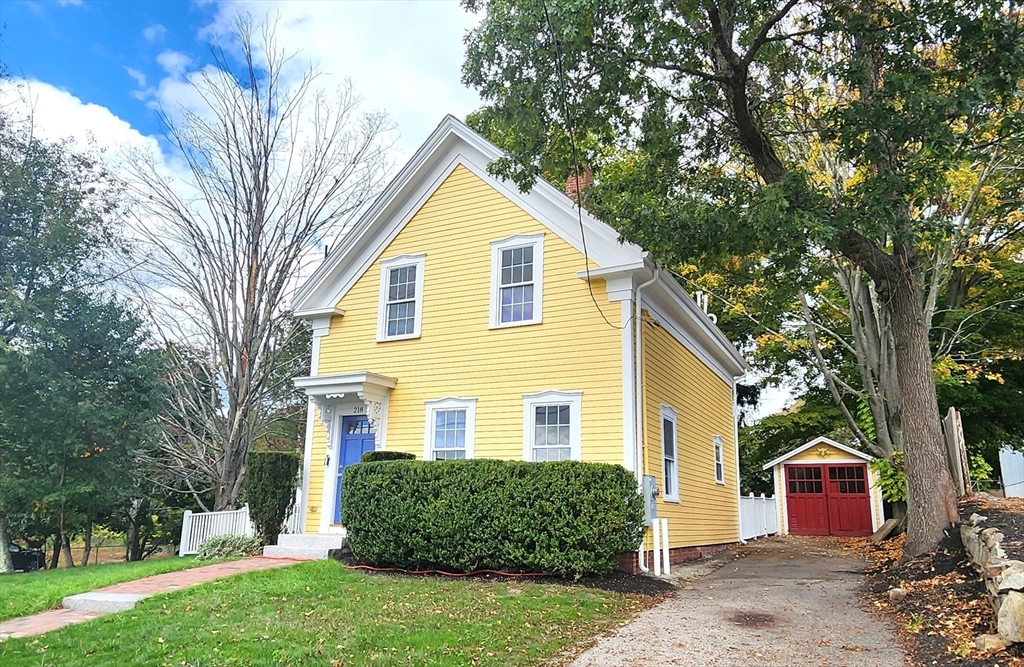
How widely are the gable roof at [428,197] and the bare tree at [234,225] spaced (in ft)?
9.07

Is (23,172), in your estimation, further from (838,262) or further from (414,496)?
(838,262)

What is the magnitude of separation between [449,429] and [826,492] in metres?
15.2

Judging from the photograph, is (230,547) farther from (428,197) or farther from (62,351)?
(428,197)

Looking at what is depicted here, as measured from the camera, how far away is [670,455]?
12.9 meters

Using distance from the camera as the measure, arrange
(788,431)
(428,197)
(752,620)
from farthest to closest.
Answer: (788,431) < (428,197) < (752,620)

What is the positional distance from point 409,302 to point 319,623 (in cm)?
779

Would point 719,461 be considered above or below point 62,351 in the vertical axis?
below

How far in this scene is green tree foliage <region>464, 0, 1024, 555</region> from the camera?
8.38 metres

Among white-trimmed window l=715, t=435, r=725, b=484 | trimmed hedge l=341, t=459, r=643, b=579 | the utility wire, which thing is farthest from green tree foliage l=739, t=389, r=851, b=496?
trimmed hedge l=341, t=459, r=643, b=579

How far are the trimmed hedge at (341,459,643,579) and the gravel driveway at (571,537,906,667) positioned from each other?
1280 mm

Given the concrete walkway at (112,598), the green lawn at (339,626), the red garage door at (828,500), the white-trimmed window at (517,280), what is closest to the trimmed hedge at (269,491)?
→ the concrete walkway at (112,598)

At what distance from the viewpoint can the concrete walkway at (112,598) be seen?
24.6ft

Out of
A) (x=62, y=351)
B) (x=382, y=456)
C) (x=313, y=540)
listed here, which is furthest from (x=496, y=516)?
(x=62, y=351)

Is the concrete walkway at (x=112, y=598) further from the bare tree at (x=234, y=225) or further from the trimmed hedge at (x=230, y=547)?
the bare tree at (x=234, y=225)
